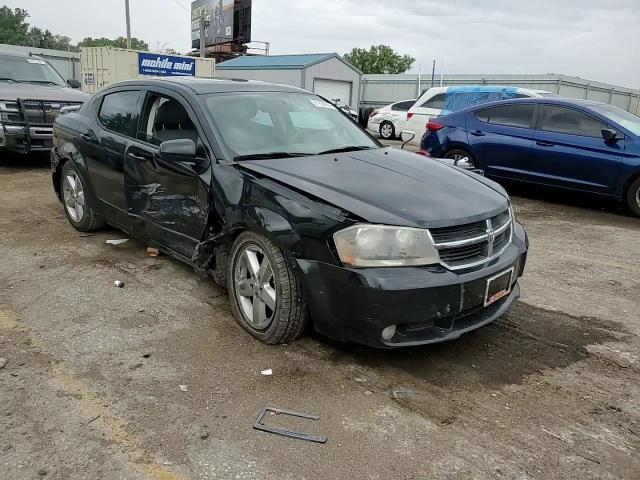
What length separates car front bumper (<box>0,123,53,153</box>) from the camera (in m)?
8.95

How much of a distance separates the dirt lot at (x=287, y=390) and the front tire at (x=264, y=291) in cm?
13

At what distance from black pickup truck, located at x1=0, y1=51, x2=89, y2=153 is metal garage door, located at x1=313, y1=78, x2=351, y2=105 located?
20754 millimetres

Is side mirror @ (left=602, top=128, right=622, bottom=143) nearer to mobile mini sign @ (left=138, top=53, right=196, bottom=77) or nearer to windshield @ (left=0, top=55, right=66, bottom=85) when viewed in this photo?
windshield @ (left=0, top=55, right=66, bottom=85)

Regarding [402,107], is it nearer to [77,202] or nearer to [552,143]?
[552,143]

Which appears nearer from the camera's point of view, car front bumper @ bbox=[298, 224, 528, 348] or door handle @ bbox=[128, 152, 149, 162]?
car front bumper @ bbox=[298, 224, 528, 348]

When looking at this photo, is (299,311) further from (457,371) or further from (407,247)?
(457,371)

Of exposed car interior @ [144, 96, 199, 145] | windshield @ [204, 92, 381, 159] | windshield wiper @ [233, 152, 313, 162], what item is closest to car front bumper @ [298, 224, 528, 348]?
windshield wiper @ [233, 152, 313, 162]

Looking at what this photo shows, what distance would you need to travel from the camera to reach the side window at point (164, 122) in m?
4.05

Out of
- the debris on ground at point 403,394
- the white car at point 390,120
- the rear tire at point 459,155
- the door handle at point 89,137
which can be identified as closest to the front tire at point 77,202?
the door handle at point 89,137

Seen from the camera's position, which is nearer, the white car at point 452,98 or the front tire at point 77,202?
the front tire at point 77,202

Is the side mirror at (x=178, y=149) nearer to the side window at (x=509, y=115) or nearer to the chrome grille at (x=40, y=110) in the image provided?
the side window at (x=509, y=115)

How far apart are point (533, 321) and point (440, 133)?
569 centimetres

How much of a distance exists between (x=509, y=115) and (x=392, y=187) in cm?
589

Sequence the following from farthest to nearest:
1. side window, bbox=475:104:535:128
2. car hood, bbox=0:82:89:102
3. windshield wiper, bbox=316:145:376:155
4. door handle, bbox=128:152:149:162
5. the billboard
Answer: the billboard
car hood, bbox=0:82:89:102
side window, bbox=475:104:535:128
door handle, bbox=128:152:149:162
windshield wiper, bbox=316:145:376:155
